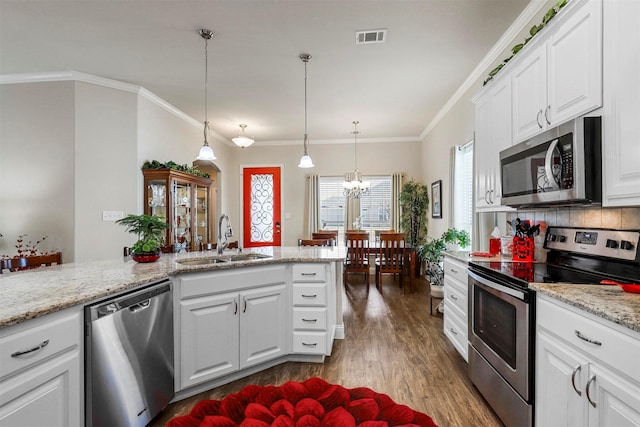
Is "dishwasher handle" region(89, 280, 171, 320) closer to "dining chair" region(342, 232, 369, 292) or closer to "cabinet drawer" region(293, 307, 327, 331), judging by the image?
"cabinet drawer" region(293, 307, 327, 331)

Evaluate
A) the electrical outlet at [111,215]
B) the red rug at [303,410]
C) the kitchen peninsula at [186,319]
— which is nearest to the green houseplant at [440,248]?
the kitchen peninsula at [186,319]

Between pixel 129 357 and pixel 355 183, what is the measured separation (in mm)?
4909

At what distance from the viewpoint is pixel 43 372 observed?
1.20m

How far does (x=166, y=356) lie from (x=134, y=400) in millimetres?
283

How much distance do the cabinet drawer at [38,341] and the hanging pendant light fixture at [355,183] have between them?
5.08 metres

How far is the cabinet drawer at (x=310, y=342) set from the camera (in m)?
2.52

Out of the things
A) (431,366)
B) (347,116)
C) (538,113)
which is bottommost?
(431,366)

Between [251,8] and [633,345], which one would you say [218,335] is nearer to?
[633,345]

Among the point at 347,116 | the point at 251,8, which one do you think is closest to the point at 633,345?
the point at 251,8

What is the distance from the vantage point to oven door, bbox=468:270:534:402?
5.02 ft

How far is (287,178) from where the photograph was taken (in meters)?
6.96

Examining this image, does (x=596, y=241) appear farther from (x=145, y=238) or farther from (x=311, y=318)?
(x=145, y=238)

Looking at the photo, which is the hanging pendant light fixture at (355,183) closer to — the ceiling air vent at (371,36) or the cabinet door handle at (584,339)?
the ceiling air vent at (371,36)

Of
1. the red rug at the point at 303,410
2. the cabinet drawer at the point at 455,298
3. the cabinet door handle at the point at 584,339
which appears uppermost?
the cabinet door handle at the point at 584,339
